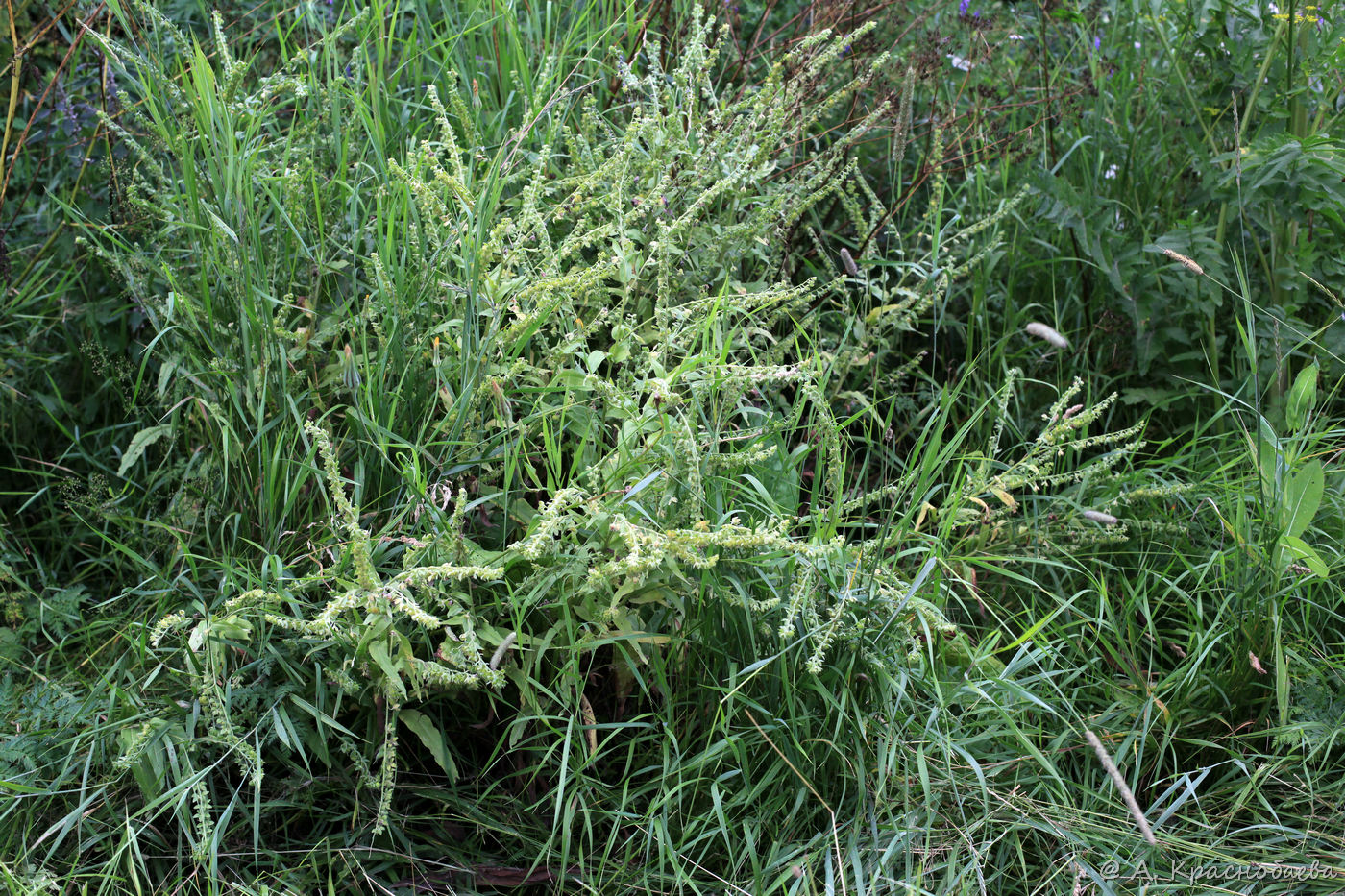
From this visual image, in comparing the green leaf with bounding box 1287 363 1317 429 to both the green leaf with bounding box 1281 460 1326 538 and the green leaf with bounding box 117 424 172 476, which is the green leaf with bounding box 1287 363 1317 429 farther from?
the green leaf with bounding box 117 424 172 476

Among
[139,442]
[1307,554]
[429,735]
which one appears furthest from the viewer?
[139,442]

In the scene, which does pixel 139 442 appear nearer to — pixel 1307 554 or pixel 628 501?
pixel 628 501

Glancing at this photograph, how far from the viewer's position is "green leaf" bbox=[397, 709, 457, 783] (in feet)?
5.58

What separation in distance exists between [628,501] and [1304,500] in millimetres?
1256

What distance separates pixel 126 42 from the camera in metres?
2.74

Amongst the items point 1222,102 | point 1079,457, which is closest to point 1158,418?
point 1079,457

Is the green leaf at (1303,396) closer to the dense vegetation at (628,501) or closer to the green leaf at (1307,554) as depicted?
the dense vegetation at (628,501)

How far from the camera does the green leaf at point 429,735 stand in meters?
1.70

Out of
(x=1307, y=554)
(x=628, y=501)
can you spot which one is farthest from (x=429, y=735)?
(x=1307, y=554)

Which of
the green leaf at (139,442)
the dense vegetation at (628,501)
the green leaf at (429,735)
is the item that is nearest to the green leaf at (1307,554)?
the dense vegetation at (628,501)

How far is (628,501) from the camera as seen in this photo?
1.80 metres

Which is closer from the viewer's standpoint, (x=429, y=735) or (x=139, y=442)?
(x=429, y=735)

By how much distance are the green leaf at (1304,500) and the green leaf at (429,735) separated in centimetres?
155

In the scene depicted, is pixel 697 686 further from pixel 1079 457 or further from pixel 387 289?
pixel 1079 457
